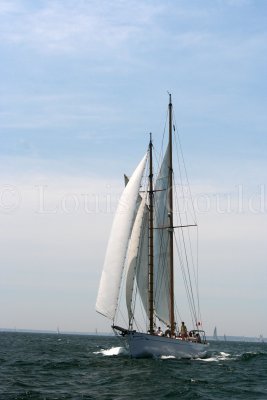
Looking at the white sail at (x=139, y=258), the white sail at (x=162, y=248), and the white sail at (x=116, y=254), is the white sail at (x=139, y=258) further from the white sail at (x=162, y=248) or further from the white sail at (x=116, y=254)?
the white sail at (x=116, y=254)

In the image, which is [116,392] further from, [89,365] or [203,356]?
[203,356]

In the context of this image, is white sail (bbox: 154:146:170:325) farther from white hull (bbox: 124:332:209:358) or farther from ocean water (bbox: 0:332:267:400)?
ocean water (bbox: 0:332:267:400)

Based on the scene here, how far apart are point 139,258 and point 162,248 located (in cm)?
317

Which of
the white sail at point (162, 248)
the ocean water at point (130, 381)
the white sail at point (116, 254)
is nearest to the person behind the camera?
the ocean water at point (130, 381)

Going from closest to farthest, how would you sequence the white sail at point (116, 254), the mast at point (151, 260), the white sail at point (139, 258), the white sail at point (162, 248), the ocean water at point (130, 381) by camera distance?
1. the ocean water at point (130, 381)
2. the white sail at point (116, 254)
3. the white sail at point (139, 258)
4. the mast at point (151, 260)
5. the white sail at point (162, 248)

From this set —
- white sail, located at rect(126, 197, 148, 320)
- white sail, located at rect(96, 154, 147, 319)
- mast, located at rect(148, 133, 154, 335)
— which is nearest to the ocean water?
mast, located at rect(148, 133, 154, 335)

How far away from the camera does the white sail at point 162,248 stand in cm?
5141

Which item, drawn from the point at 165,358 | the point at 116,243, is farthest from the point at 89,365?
the point at 116,243

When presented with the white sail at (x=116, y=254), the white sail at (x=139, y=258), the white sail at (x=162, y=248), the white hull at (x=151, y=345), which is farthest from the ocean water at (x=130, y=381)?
the white sail at (x=162, y=248)

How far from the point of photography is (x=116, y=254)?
45.4 meters

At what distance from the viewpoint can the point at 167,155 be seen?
5353cm

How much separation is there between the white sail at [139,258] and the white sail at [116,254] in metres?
2.32

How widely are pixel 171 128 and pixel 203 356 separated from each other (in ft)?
67.0

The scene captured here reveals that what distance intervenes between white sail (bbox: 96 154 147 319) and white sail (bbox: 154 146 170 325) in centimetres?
529
